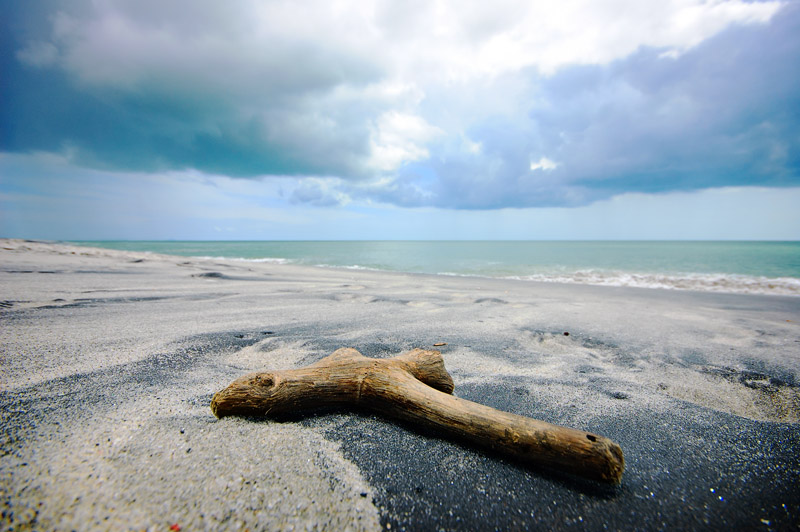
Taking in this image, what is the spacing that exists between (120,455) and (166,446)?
0.17 m

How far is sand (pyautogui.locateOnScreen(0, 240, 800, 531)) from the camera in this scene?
127 centimetres

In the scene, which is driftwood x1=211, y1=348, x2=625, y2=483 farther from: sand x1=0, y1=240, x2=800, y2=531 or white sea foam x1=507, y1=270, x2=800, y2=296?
white sea foam x1=507, y1=270, x2=800, y2=296

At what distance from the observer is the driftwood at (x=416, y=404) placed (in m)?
1.49

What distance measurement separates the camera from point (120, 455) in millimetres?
1436

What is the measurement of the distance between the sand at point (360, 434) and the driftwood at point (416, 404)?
0.09 meters

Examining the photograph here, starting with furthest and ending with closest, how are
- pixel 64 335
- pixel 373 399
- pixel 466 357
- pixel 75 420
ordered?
pixel 466 357 < pixel 64 335 < pixel 373 399 < pixel 75 420

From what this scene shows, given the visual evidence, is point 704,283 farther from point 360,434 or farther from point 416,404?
point 360,434

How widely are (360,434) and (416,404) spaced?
0.35m

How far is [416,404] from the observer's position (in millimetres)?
1847

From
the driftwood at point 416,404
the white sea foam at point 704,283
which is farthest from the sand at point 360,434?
the white sea foam at point 704,283

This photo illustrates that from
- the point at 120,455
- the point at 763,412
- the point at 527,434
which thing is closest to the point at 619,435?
the point at 527,434

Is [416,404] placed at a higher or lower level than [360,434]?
higher

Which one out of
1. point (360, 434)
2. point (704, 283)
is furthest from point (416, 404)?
point (704, 283)

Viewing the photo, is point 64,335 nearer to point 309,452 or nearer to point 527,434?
point 309,452
